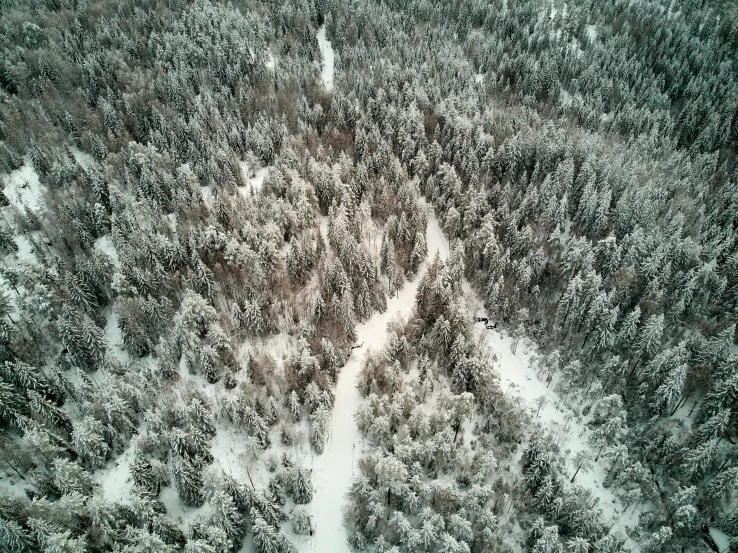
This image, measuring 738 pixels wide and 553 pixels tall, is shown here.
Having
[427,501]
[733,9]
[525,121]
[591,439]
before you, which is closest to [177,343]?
[427,501]

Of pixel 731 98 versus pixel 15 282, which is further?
pixel 731 98

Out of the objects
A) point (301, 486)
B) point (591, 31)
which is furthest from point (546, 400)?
point (591, 31)

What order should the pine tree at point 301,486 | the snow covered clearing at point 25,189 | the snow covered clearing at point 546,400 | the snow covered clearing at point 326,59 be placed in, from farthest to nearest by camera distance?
1. the snow covered clearing at point 326,59
2. the snow covered clearing at point 25,189
3. the snow covered clearing at point 546,400
4. the pine tree at point 301,486

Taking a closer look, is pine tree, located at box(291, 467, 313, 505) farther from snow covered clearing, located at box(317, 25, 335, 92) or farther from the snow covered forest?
snow covered clearing, located at box(317, 25, 335, 92)

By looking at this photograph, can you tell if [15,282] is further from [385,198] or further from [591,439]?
[591,439]

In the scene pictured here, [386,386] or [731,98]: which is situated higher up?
[731,98]

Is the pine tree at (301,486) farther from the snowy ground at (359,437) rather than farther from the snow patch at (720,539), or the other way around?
the snow patch at (720,539)

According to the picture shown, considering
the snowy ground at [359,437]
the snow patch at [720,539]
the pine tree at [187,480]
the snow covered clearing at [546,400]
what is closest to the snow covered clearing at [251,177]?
the snowy ground at [359,437]

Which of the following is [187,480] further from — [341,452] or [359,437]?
[359,437]
